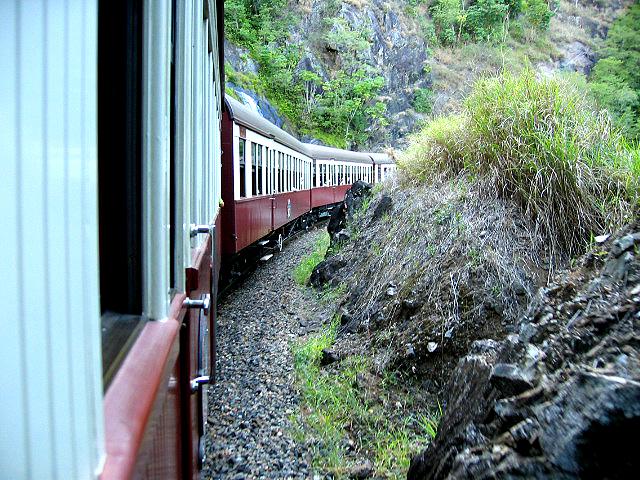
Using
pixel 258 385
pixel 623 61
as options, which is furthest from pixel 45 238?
pixel 623 61

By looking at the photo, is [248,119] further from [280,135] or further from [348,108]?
[348,108]

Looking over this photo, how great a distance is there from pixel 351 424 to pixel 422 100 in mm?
38267

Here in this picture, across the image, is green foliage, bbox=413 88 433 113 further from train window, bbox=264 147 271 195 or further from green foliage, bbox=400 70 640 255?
green foliage, bbox=400 70 640 255

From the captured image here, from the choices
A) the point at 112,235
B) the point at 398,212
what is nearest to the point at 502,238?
the point at 398,212

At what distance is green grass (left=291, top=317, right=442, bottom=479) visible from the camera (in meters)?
4.00

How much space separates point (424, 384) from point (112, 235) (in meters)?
3.95

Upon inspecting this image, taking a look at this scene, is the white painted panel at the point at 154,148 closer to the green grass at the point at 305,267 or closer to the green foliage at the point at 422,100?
the green grass at the point at 305,267

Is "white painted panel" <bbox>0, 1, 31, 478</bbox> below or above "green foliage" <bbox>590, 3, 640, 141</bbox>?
below

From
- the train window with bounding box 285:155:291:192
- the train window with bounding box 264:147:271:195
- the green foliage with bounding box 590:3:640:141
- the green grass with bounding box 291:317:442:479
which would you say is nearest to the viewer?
the green grass with bounding box 291:317:442:479

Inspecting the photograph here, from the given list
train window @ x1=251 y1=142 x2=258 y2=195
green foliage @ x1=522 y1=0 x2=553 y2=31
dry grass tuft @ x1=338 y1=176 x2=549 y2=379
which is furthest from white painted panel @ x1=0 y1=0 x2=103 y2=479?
green foliage @ x1=522 y1=0 x2=553 y2=31

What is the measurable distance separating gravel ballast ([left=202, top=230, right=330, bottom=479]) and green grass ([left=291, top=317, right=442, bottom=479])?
131 millimetres

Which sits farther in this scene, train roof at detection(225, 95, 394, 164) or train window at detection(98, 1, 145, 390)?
train roof at detection(225, 95, 394, 164)

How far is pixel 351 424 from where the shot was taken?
14.9 feet

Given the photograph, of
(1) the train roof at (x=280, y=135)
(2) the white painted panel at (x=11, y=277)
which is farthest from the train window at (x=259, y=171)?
(2) the white painted panel at (x=11, y=277)
